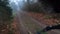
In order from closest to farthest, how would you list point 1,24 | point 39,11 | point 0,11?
point 1,24 < point 0,11 < point 39,11

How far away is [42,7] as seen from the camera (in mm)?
13023

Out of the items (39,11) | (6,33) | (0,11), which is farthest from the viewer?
(39,11)

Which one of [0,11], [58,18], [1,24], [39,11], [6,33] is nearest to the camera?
[6,33]

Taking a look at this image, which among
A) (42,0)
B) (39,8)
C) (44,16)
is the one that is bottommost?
(44,16)

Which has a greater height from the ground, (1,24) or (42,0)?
(42,0)

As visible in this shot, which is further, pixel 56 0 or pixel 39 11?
pixel 39 11

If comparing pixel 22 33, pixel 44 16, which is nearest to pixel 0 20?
pixel 22 33

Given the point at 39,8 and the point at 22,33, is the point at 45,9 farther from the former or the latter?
the point at 22,33

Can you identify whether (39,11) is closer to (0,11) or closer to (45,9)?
(45,9)

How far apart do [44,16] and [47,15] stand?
0.46 m

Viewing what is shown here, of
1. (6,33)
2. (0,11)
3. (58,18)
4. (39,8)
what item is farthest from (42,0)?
(6,33)

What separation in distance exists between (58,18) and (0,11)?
15.8 feet

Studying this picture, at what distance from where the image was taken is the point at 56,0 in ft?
30.9

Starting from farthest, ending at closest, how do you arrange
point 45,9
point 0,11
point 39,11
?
point 39,11
point 45,9
point 0,11
